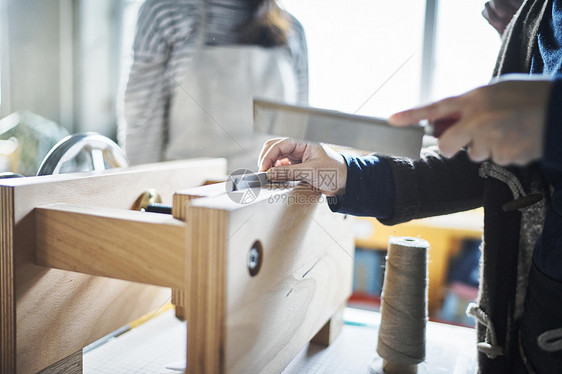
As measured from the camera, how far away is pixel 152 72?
1.11 m

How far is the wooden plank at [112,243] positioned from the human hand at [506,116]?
10.6 inches

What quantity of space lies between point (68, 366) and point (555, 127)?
56 centimetres

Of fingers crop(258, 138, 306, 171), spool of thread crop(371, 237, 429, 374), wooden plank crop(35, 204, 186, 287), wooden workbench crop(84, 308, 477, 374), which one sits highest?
fingers crop(258, 138, 306, 171)

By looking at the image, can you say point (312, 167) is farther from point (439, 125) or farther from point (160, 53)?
Answer: point (160, 53)

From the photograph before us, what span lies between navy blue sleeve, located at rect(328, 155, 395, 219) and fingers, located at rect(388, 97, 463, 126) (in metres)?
0.18

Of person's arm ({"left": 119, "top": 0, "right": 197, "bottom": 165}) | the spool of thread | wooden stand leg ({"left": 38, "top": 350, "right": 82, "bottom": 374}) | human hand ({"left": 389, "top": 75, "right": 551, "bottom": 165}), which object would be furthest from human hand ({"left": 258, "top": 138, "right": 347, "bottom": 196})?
person's arm ({"left": 119, "top": 0, "right": 197, "bottom": 165})

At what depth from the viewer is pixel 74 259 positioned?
1.57 feet

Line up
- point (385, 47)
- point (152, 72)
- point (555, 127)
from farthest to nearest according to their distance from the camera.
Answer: point (385, 47), point (152, 72), point (555, 127)

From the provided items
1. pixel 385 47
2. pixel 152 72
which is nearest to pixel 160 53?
pixel 152 72

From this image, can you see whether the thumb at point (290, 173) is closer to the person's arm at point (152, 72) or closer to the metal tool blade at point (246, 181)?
the metal tool blade at point (246, 181)

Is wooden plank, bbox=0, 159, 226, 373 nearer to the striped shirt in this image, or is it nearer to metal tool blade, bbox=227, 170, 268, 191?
metal tool blade, bbox=227, 170, 268, 191

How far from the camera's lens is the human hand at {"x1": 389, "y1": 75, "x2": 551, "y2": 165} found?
1.21 feet

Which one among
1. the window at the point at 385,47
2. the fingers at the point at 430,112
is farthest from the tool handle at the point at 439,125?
the window at the point at 385,47

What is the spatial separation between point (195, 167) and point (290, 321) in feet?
1.11
